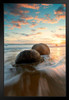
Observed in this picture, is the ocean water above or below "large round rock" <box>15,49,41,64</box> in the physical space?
below

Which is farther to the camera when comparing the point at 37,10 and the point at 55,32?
the point at 55,32

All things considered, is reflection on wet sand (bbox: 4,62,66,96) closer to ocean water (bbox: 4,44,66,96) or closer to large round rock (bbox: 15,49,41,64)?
ocean water (bbox: 4,44,66,96)

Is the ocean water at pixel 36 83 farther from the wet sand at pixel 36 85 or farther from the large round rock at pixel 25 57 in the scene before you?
the large round rock at pixel 25 57

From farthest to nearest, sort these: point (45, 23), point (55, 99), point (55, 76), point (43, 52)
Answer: point (43, 52), point (45, 23), point (55, 76), point (55, 99)

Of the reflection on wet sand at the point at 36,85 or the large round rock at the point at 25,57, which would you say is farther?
the large round rock at the point at 25,57

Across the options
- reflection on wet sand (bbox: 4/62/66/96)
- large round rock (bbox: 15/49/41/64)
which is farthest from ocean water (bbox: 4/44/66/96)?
large round rock (bbox: 15/49/41/64)

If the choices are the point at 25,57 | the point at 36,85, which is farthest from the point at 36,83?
the point at 25,57

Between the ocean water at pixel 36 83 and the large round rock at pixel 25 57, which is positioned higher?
the large round rock at pixel 25 57

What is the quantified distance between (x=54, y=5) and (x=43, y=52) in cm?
100

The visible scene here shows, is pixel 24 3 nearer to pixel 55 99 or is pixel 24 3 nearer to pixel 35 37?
pixel 35 37

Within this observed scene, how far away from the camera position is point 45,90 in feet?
3.34

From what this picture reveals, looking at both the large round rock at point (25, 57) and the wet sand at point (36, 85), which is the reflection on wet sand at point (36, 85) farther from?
the large round rock at point (25, 57)

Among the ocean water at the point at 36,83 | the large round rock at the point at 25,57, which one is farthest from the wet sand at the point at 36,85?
the large round rock at the point at 25,57

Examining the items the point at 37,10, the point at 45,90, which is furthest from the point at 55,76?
the point at 37,10
